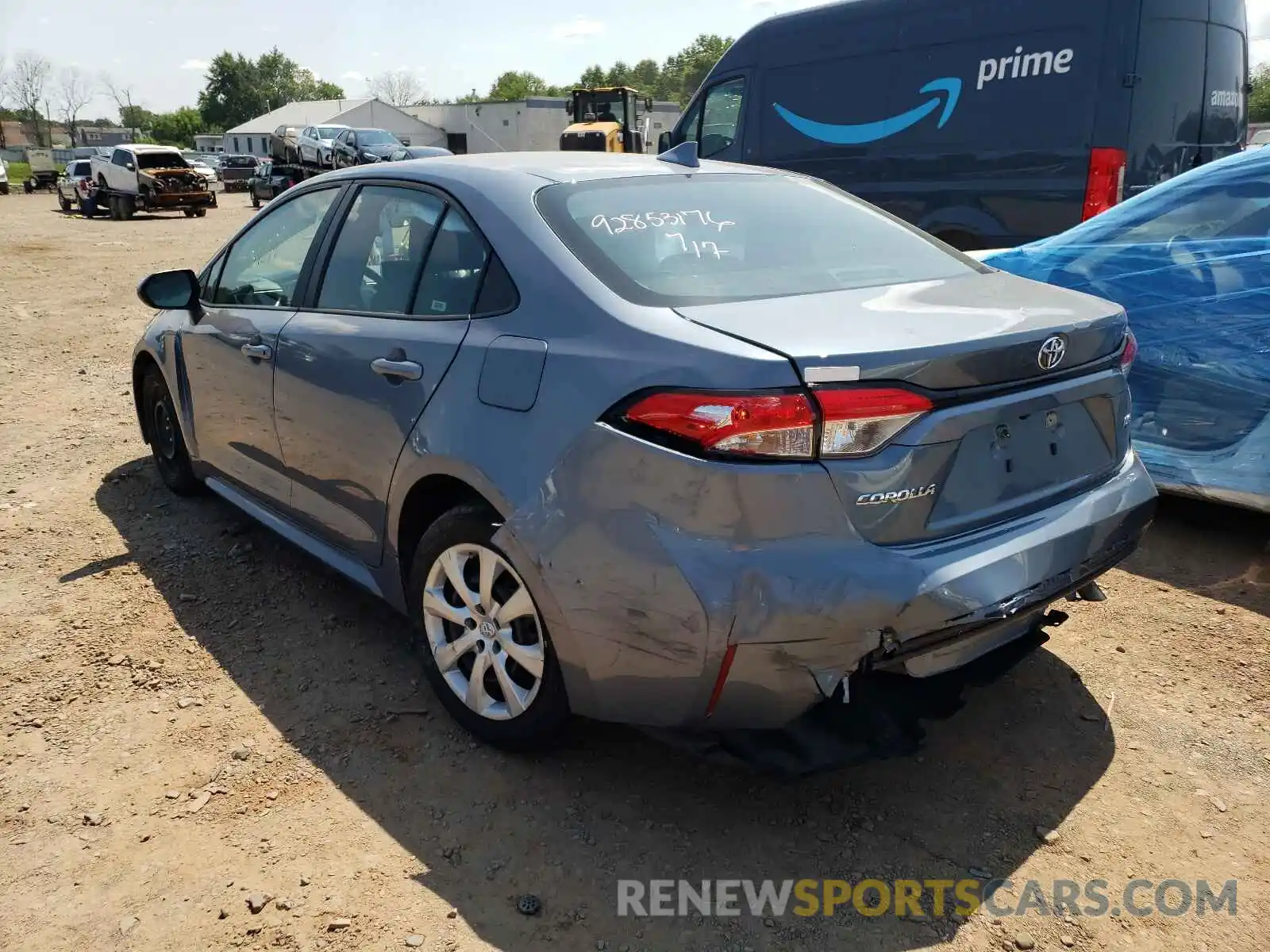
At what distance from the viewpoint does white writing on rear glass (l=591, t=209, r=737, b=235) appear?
270 centimetres

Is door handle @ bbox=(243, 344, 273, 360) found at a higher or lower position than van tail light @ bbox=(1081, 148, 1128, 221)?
lower

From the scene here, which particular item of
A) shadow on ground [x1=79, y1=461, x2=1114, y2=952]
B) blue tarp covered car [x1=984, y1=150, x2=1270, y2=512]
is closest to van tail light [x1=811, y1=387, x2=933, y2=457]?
shadow on ground [x1=79, y1=461, x2=1114, y2=952]

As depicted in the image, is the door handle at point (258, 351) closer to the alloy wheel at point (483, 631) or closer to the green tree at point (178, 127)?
the alloy wheel at point (483, 631)

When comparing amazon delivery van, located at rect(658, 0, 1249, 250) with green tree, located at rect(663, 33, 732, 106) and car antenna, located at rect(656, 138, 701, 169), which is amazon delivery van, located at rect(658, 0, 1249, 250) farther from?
green tree, located at rect(663, 33, 732, 106)

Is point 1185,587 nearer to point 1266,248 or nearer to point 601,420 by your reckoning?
point 1266,248

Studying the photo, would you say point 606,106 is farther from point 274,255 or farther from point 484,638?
point 484,638

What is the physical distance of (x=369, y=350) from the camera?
3020 millimetres

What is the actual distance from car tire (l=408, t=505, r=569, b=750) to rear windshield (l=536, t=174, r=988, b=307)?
0.76m

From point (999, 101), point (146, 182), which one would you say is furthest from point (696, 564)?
point (146, 182)

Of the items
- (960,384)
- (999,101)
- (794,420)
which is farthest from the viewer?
(999,101)

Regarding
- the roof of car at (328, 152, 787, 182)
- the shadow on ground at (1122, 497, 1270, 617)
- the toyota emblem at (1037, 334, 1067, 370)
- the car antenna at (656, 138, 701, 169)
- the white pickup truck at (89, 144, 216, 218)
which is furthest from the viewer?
the white pickup truck at (89, 144, 216, 218)

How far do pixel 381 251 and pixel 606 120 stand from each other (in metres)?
26.7

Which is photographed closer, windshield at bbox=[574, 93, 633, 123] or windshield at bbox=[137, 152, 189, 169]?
windshield at bbox=[137, 152, 189, 169]

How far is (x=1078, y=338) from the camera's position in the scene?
8.09 feet
